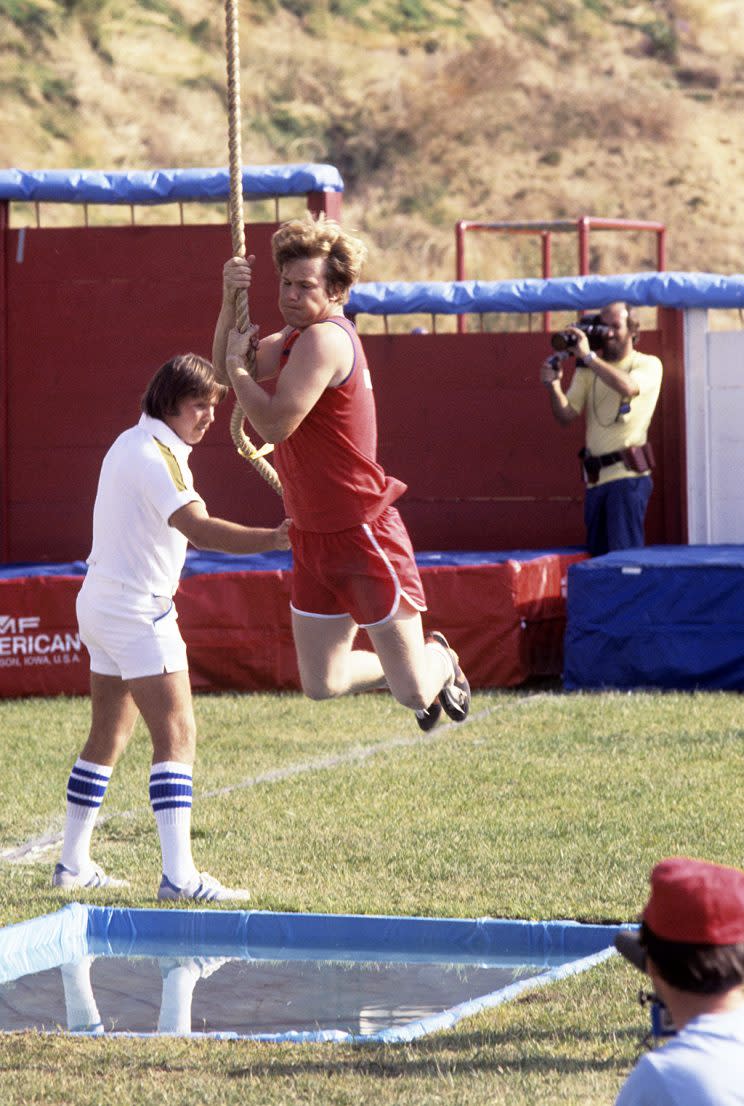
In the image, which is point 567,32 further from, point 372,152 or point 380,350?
point 380,350

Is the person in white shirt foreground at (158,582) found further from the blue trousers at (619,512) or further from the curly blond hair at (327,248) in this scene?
the blue trousers at (619,512)

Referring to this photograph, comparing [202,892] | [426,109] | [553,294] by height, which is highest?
[426,109]

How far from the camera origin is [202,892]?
6.47 meters

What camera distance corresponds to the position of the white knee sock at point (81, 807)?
6660 millimetres

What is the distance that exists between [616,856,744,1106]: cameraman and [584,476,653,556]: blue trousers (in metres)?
9.35

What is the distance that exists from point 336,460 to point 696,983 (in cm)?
355

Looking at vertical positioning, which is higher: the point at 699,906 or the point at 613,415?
the point at 613,415

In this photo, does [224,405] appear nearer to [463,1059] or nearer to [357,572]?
[357,572]

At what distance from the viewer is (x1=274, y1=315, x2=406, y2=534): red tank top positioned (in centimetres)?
598

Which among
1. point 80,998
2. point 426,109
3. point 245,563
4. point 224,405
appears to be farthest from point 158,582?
point 426,109

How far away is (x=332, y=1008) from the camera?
5.48 metres

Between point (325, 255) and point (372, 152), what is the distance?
31937 millimetres

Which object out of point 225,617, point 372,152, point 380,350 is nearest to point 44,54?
point 372,152

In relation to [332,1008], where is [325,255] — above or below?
above
